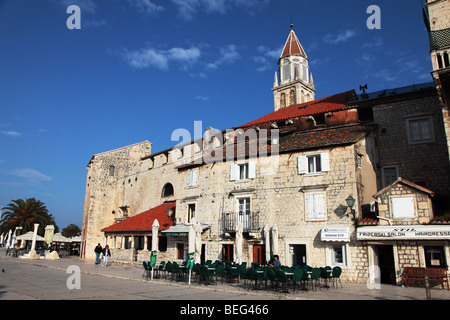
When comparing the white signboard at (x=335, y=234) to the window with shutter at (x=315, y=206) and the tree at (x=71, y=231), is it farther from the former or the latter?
the tree at (x=71, y=231)

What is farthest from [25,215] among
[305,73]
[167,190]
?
[305,73]

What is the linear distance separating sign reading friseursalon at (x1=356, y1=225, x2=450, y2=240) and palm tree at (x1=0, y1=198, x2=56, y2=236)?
40489 millimetres

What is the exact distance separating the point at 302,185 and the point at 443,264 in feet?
23.8

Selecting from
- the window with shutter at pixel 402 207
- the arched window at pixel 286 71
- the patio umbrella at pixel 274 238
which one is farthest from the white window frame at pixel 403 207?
the arched window at pixel 286 71

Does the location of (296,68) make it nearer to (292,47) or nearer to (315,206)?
(292,47)

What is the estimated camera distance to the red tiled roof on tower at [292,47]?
164 ft

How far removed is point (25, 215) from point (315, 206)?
38455 millimetres

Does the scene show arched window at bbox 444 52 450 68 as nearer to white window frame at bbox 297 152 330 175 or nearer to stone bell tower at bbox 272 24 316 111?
white window frame at bbox 297 152 330 175

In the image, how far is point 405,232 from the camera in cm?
1512

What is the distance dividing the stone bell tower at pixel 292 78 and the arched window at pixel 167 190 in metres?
24.1
